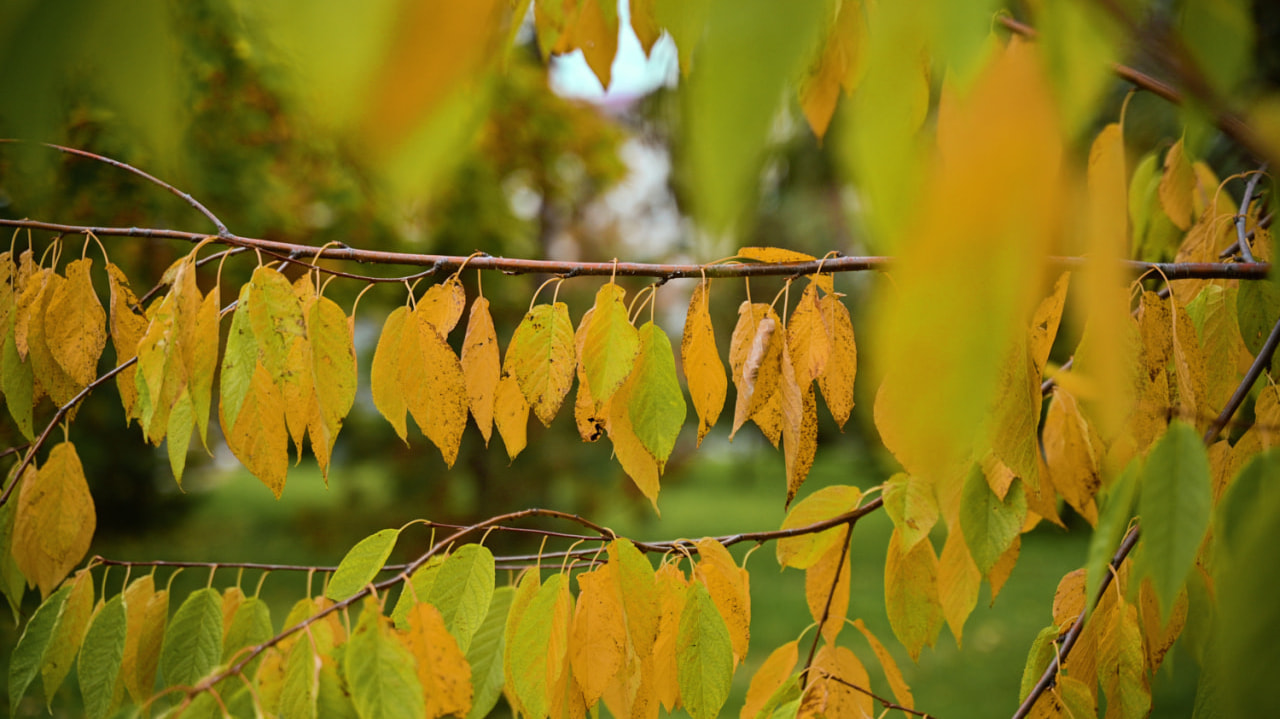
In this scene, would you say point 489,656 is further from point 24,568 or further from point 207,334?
point 24,568

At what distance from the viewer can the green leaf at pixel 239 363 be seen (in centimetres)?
57

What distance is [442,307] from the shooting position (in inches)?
28.2

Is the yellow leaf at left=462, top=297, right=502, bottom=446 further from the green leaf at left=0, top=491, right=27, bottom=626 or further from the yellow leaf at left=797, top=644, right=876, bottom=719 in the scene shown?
the green leaf at left=0, top=491, right=27, bottom=626

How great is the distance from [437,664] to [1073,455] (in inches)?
27.7

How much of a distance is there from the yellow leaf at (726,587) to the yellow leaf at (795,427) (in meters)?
0.13

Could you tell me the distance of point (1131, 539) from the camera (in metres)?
0.77

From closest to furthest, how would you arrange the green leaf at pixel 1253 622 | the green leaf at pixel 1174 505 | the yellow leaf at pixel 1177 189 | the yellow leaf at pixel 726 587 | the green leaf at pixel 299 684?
1. the green leaf at pixel 1253 622
2. the green leaf at pixel 1174 505
3. the green leaf at pixel 299 684
4. the yellow leaf at pixel 726 587
5. the yellow leaf at pixel 1177 189

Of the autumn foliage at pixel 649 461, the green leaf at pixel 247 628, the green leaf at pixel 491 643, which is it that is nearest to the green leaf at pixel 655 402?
the autumn foliage at pixel 649 461

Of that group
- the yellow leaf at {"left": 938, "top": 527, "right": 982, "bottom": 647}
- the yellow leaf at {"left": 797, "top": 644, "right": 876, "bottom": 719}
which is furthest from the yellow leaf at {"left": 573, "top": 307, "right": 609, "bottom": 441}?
the yellow leaf at {"left": 938, "top": 527, "right": 982, "bottom": 647}

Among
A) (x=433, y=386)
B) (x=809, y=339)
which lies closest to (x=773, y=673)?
(x=809, y=339)

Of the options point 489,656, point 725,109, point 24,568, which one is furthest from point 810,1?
point 24,568

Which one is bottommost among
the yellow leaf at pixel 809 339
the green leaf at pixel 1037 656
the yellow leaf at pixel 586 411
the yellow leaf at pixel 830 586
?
the green leaf at pixel 1037 656

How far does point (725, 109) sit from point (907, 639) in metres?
0.83

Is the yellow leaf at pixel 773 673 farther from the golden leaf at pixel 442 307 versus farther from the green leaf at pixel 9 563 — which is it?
the green leaf at pixel 9 563
